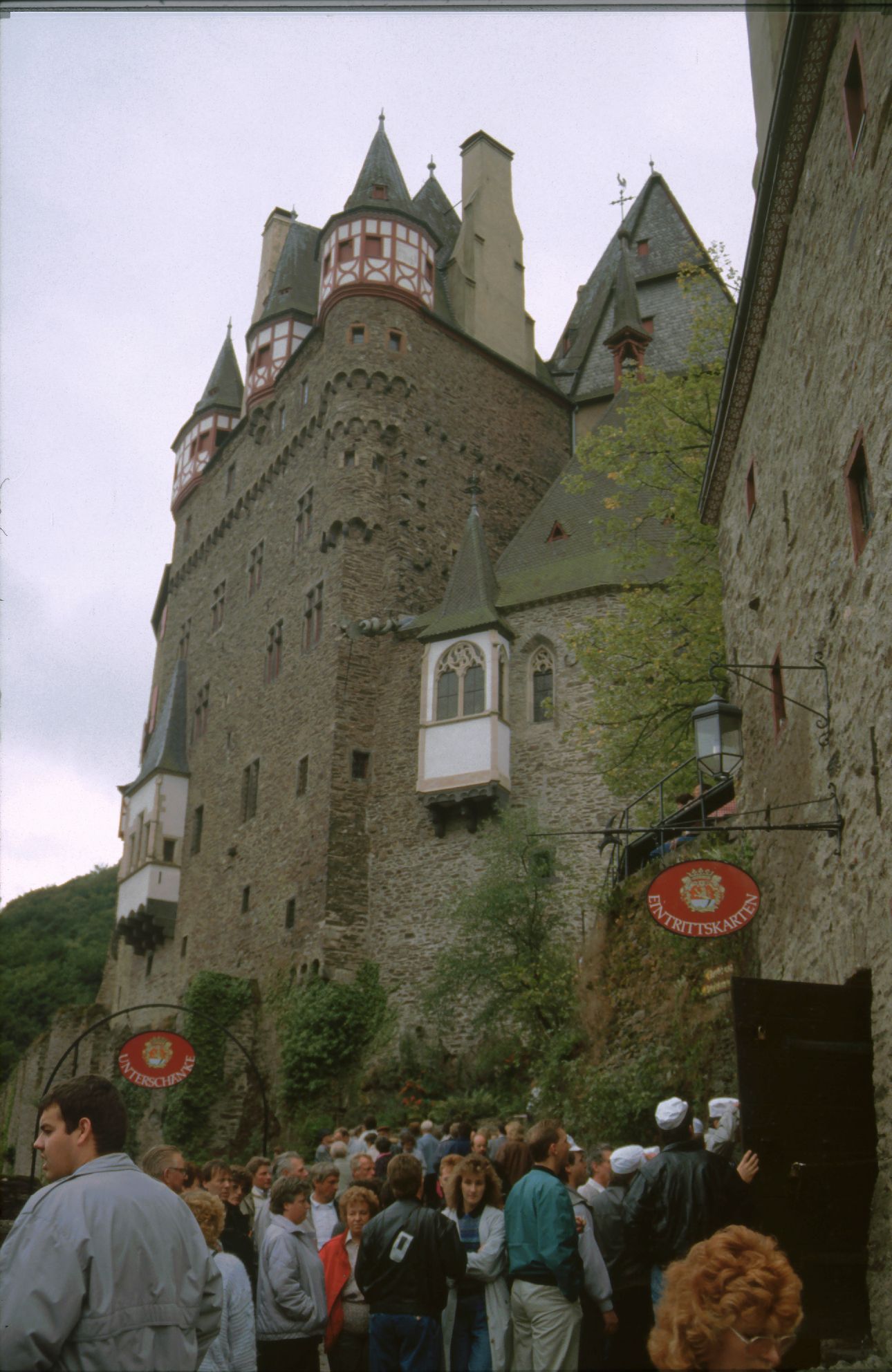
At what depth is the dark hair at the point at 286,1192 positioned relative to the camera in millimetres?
7309

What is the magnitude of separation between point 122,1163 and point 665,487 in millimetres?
18704

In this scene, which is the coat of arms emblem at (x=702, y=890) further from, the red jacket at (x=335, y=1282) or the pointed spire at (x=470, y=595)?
the pointed spire at (x=470, y=595)

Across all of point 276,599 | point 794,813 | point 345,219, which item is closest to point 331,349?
point 345,219

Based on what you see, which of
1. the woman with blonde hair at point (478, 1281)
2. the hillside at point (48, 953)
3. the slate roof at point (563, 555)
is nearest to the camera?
the woman with blonde hair at point (478, 1281)

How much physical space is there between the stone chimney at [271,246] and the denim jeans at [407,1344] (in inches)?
1715

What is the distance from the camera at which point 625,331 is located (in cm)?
3959

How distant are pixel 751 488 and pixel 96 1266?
1149 centimetres

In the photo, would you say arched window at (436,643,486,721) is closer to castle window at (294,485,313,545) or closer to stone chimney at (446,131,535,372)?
castle window at (294,485,313,545)

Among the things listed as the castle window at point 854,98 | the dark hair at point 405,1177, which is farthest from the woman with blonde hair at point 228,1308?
the castle window at point 854,98

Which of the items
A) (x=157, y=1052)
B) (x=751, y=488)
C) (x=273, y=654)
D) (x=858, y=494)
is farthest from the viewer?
(x=273, y=654)

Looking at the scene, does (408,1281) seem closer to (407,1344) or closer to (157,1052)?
(407,1344)

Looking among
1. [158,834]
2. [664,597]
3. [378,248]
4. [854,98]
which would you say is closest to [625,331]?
[378,248]

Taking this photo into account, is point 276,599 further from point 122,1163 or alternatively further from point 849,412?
point 122,1163

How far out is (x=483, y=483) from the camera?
36062mm
